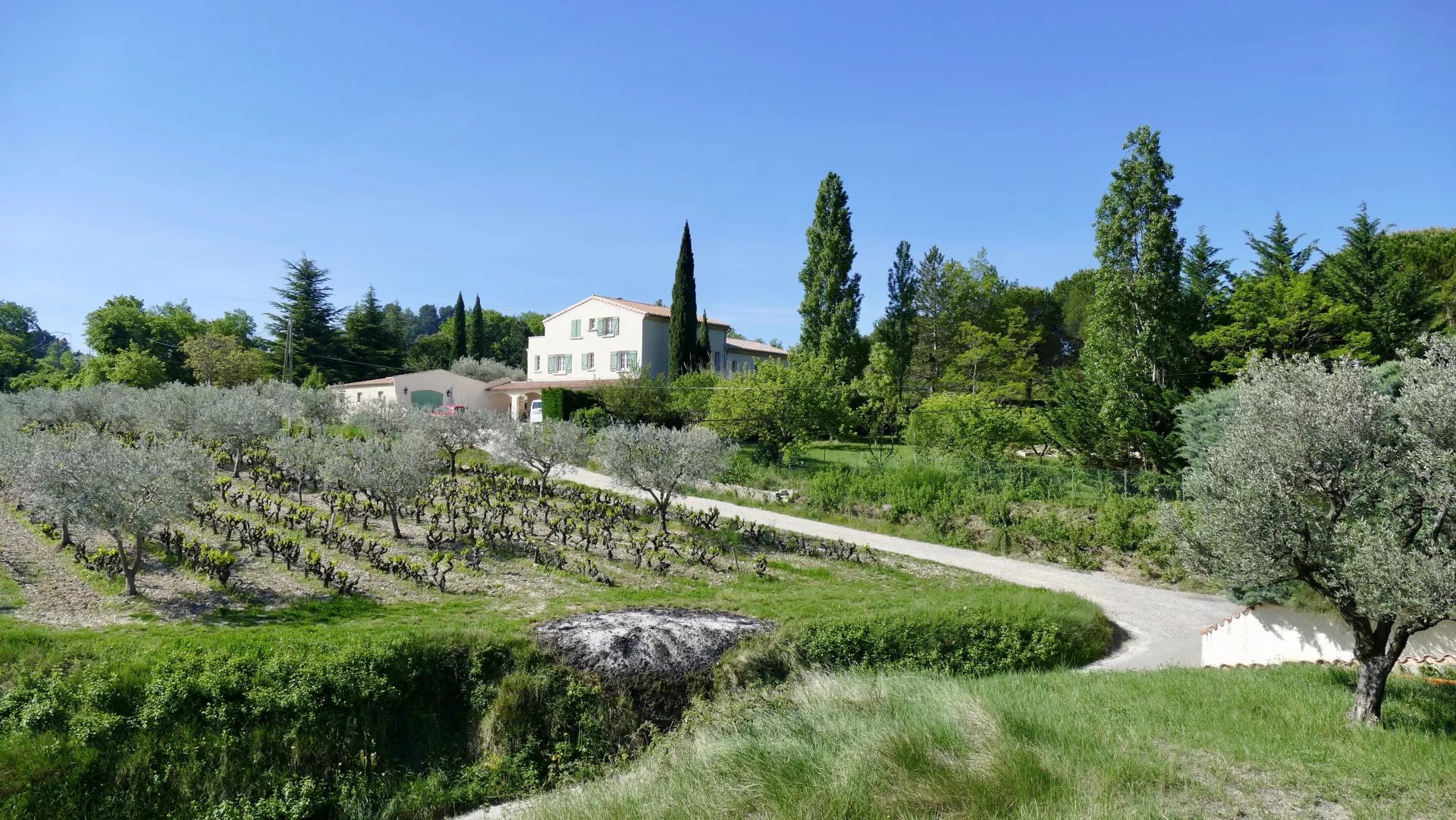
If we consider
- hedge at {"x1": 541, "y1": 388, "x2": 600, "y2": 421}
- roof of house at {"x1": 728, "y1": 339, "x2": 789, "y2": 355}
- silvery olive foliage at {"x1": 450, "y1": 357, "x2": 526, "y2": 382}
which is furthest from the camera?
silvery olive foliage at {"x1": 450, "y1": 357, "x2": 526, "y2": 382}

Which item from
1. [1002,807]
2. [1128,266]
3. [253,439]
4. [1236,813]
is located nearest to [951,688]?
[1002,807]

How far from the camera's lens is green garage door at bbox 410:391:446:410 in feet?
166

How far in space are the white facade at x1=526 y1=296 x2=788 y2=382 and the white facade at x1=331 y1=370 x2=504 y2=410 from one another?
397 centimetres

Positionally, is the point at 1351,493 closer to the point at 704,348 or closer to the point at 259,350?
the point at 704,348

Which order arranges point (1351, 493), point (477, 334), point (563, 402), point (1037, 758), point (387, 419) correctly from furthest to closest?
point (477, 334) < point (563, 402) < point (387, 419) < point (1351, 493) < point (1037, 758)

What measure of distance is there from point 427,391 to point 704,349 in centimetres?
1967

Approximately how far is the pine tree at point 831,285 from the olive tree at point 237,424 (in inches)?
1098

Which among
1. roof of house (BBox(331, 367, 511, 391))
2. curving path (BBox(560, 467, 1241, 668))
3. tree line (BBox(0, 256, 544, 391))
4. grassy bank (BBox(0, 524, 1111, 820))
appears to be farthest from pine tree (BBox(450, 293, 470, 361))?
grassy bank (BBox(0, 524, 1111, 820))

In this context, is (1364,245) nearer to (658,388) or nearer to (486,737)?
(658,388)

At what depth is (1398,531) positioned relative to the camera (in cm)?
810

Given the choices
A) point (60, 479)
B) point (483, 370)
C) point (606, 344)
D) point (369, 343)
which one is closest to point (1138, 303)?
point (60, 479)

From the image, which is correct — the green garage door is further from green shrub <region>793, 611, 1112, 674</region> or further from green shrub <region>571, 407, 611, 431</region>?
green shrub <region>793, 611, 1112, 674</region>

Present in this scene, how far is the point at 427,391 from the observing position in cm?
5159

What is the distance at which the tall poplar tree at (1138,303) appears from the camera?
26.9 meters
